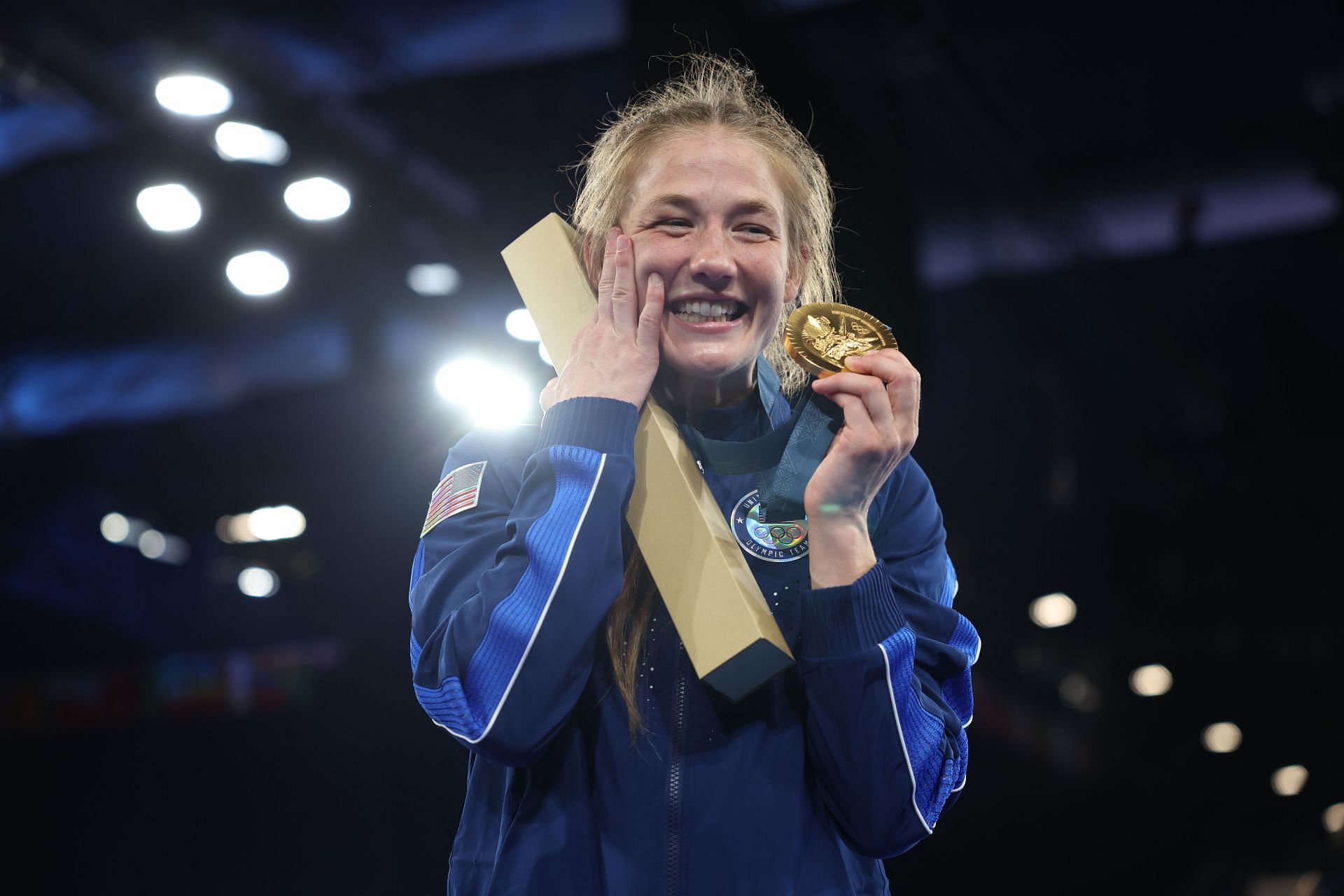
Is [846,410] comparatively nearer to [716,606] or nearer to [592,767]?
[716,606]

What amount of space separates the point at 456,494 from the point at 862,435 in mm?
520

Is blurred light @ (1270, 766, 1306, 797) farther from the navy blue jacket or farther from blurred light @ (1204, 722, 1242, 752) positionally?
the navy blue jacket

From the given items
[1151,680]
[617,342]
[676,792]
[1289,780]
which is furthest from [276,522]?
[1289,780]

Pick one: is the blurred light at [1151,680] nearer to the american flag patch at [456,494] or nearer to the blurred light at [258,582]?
the blurred light at [258,582]

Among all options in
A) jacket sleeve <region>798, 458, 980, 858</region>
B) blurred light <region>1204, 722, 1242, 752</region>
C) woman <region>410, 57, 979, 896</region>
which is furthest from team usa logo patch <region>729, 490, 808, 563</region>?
blurred light <region>1204, 722, 1242, 752</region>

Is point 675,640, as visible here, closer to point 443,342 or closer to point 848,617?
point 848,617

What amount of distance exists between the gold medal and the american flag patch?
0.43m

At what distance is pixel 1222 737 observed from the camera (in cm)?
1185

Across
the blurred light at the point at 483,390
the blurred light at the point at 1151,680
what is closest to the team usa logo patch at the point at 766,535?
the blurred light at the point at 483,390

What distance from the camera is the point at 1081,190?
5.86 m

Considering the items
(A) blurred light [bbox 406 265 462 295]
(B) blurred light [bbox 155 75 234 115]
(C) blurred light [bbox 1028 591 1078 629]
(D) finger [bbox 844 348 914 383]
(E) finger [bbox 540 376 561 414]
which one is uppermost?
(B) blurred light [bbox 155 75 234 115]

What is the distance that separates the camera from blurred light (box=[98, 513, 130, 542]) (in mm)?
7465

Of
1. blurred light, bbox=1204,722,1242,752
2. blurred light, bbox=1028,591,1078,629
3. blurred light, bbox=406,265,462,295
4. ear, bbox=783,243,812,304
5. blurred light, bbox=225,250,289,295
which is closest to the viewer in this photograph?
ear, bbox=783,243,812,304

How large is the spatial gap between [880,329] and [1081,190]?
4951 millimetres
